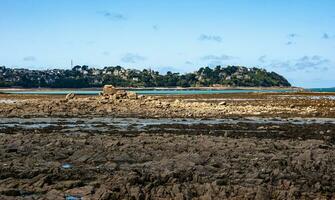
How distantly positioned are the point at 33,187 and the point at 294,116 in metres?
24.7

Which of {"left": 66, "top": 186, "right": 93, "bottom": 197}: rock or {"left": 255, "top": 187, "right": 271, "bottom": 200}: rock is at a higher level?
{"left": 255, "top": 187, "right": 271, "bottom": 200}: rock

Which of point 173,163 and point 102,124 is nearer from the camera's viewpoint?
point 173,163

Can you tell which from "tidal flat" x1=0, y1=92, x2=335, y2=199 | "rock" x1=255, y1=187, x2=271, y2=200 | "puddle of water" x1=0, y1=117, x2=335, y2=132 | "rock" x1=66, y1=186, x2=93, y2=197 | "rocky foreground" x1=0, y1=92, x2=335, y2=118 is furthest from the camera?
"rocky foreground" x1=0, y1=92, x2=335, y2=118

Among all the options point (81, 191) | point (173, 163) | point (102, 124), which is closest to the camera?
point (81, 191)

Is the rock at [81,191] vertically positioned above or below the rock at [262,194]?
below

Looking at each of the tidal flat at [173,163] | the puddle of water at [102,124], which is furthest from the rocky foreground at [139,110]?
the tidal flat at [173,163]

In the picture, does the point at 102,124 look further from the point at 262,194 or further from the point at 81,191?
the point at 262,194

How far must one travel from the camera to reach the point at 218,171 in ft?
40.5

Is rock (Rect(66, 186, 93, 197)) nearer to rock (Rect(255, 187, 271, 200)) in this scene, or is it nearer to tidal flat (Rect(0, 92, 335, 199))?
tidal flat (Rect(0, 92, 335, 199))

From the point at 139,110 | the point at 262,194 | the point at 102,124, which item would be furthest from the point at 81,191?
the point at 139,110

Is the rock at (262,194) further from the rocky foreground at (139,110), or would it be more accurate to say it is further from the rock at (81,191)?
the rocky foreground at (139,110)

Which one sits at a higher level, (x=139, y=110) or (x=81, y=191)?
(x=81, y=191)

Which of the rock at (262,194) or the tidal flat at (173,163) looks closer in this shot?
the rock at (262,194)

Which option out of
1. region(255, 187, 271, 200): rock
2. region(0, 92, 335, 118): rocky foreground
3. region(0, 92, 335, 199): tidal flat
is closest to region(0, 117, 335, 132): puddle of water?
region(0, 92, 335, 199): tidal flat
